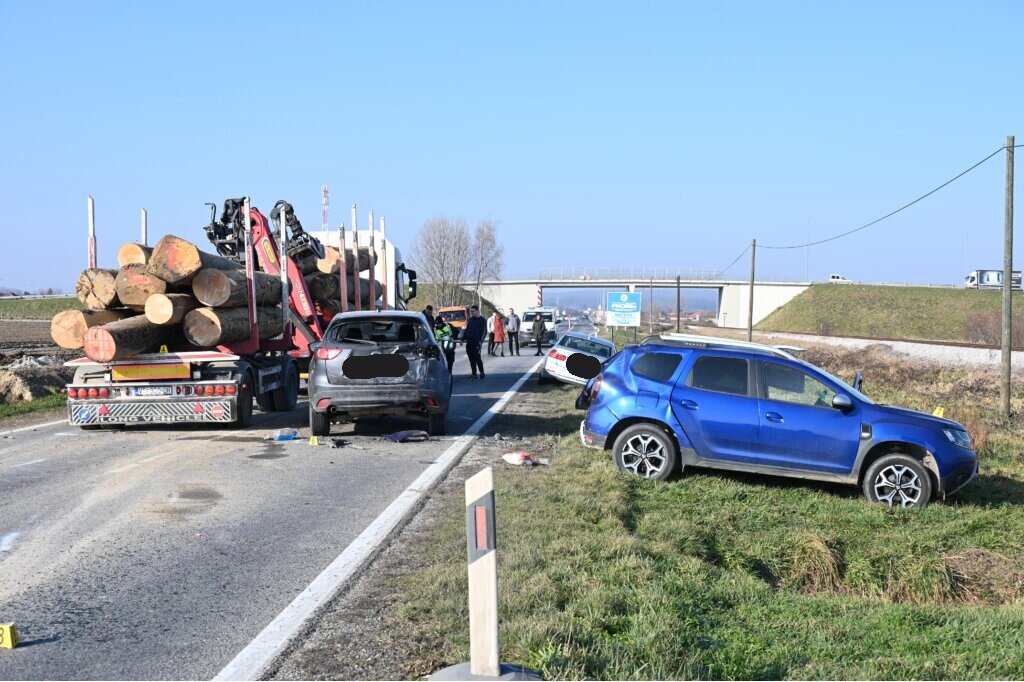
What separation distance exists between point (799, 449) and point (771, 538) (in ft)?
5.72

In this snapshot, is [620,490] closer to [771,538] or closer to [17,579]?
[771,538]

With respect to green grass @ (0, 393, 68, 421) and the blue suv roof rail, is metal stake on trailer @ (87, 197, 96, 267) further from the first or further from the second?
the blue suv roof rail

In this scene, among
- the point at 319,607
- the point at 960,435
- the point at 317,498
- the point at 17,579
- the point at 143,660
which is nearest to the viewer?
the point at 143,660

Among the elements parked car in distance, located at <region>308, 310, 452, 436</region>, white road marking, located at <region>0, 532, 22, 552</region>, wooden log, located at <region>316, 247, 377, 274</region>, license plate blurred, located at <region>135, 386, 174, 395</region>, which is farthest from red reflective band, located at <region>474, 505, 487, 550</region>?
wooden log, located at <region>316, 247, 377, 274</region>

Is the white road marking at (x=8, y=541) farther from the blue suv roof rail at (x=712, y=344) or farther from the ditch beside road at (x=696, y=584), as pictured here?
Result: the blue suv roof rail at (x=712, y=344)

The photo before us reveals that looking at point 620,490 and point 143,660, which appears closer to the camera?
point 143,660

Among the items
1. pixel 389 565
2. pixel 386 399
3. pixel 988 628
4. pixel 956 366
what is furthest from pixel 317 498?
pixel 956 366

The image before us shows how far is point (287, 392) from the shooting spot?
16.1m

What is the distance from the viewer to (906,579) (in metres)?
7.20

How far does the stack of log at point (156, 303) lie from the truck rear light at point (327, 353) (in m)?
2.06

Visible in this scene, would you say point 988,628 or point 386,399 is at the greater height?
point 386,399

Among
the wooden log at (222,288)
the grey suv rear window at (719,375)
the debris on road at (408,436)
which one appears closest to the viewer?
the grey suv rear window at (719,375)

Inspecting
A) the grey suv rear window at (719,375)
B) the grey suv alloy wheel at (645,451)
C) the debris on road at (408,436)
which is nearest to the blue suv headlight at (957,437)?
the grey suv rear window at (719,375)

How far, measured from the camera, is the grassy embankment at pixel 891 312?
3228 inches
